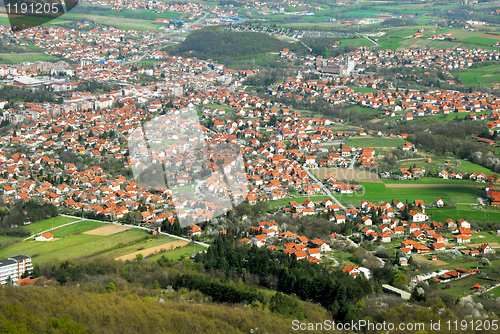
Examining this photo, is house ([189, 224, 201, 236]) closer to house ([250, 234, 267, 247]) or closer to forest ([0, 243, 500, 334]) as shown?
house ([250, 234, 267, 247])

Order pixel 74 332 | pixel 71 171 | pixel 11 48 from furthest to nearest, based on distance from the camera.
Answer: pixel 11 48 → pixel 71 171 → pixel 74 332

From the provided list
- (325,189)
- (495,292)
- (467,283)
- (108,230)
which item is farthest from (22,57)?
(495,292)

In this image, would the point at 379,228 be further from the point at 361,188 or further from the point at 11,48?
the point at 11,48

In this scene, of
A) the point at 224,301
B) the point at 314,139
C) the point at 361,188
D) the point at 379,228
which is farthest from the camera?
the point at 314,139

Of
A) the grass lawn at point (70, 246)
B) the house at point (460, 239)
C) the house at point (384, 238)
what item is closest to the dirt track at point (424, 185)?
the house at point (460, 239)

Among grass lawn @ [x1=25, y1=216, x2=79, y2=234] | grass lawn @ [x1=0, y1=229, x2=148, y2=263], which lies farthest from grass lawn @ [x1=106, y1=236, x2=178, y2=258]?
grass lawn @ [x1=25, y1=216, x2=79, y2=234]

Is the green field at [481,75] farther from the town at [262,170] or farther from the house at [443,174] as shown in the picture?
the house at [443,174]

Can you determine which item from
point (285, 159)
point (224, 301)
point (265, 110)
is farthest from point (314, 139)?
point (224, 301)

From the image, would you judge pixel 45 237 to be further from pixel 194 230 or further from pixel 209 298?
pixel 209 298
